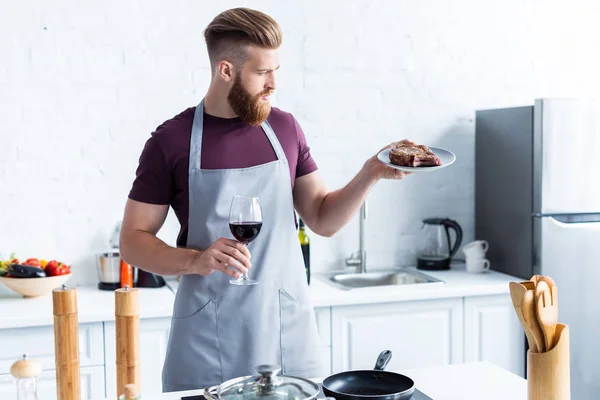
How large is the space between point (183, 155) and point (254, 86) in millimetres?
287

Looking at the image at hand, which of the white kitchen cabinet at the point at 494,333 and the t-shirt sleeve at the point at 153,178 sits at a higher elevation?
the t-shirt sleeve at the point at 153,178

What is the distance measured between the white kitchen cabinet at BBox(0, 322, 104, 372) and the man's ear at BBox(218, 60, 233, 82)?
1.13 m

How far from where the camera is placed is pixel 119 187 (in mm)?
3498

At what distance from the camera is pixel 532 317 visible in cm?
161

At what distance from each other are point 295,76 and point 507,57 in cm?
112

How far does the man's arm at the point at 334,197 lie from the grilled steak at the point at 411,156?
3.1 inches

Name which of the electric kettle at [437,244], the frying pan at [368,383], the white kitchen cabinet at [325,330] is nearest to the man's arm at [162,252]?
the frying pan at [368,383]

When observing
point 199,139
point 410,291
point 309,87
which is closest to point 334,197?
point 199,139

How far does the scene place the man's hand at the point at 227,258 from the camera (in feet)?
6.70

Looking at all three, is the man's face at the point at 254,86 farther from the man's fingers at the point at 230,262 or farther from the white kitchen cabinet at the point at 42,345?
the white kitchen cabinet at the point at 42,345

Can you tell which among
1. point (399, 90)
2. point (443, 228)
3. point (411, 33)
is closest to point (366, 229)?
point (443, 228)

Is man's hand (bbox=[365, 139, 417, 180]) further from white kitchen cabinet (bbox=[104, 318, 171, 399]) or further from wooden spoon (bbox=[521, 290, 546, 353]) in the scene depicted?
white kitchen cabinet (bbox=[104, 318, 171, 399])

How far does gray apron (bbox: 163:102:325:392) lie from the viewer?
230 cm

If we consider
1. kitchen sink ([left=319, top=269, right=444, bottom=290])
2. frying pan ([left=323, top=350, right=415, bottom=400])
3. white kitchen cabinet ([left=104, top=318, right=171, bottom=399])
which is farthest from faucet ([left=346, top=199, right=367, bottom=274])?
frying pan ([left=323, top=350, right=415, bottom=400])
